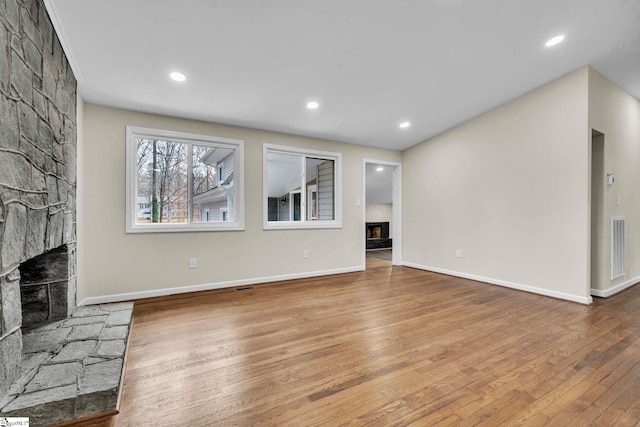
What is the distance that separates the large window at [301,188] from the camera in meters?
4.59

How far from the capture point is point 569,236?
134 inches

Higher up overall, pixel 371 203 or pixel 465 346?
pixel 371 203

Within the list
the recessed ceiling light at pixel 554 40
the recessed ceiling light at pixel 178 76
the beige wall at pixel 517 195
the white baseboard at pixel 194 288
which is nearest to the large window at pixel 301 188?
the white baseboard at pixel 194 288

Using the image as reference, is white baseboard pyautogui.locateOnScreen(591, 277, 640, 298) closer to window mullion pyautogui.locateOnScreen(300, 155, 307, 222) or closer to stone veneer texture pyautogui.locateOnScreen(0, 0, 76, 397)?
window mullion pyautogui.locateOnScreen(300, 155, 307, 222)

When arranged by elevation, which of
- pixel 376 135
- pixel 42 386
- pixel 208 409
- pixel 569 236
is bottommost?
pixel 208 409

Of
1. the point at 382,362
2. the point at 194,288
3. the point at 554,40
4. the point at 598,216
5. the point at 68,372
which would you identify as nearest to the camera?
the point at 68,372

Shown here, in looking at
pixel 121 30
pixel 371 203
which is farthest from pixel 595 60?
pixel 371 203

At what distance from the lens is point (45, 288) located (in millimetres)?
2424

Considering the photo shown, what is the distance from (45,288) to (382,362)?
284 cm

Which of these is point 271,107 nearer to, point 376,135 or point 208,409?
point 376,135

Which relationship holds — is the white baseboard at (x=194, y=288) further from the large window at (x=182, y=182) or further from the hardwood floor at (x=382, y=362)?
the large window at (x=182, y=182)

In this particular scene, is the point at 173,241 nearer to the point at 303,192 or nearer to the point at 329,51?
the point at 303,192

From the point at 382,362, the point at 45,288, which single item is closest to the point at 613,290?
the point at 382,362

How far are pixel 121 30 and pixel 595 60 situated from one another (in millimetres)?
4777
